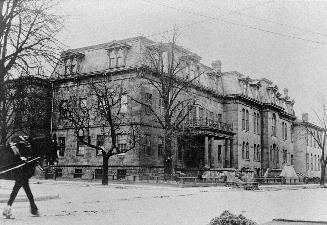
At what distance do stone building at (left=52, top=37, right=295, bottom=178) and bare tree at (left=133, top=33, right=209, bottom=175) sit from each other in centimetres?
32

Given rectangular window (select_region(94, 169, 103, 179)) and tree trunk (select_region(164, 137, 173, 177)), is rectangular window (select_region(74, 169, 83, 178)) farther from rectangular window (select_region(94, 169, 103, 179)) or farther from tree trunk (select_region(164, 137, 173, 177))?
tree trunk (select_region(164, 137, 173, 177))

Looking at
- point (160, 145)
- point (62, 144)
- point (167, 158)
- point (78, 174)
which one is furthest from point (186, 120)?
point (62, 144)

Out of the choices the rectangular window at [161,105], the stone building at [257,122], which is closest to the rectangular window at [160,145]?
the rectangular window at [161,105]

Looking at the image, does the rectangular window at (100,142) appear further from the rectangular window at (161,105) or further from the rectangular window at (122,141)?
the rectangular window at (161,105)

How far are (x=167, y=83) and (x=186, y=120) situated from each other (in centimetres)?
824

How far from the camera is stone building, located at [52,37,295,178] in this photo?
38.5 meters

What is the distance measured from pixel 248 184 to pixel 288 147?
127 ft

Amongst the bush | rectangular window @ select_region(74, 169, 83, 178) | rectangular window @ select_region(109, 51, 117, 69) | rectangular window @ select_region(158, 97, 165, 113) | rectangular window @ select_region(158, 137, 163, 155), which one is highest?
rectangular window @ select_region(109, 51, 117, 69)

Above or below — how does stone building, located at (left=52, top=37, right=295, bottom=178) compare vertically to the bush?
above

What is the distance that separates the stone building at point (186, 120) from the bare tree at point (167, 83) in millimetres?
323

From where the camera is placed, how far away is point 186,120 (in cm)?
4353

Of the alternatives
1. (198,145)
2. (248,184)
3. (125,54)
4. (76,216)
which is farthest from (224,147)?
(76,216)

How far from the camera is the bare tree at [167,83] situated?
114 ft

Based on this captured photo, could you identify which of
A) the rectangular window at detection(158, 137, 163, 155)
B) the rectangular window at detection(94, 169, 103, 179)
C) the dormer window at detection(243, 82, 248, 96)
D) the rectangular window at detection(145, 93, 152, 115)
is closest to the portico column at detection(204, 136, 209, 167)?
the rectangular window at detection(158, 137, 163, 155)
